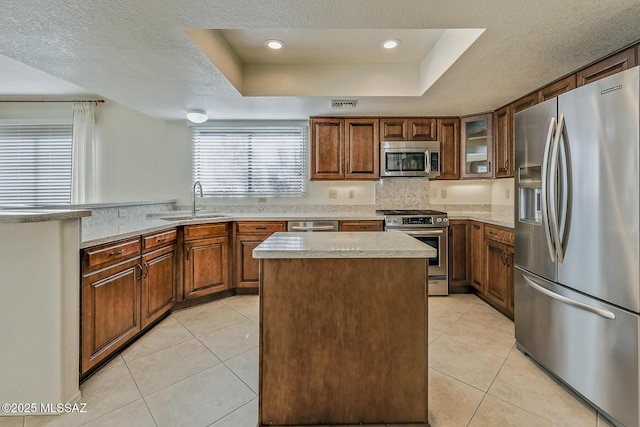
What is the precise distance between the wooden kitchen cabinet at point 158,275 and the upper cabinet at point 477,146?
3483 millimetres

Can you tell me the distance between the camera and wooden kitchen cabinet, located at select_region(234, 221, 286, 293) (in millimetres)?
3379

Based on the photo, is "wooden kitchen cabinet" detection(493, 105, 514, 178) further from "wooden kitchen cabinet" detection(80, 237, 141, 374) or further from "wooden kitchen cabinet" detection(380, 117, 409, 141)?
"wooden kitchen cabinet" detection(80, 237, 141, 374)

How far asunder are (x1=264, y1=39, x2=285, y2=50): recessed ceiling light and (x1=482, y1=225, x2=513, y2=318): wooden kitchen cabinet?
2667 millimetres

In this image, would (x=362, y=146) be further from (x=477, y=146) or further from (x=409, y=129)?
(x=477, y=146)

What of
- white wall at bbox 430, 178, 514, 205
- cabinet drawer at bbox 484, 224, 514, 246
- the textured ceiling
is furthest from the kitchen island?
white wall at bbox 430, 178, 514, 205

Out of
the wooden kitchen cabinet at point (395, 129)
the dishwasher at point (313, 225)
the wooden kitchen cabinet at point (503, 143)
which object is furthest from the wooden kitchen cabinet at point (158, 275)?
the wooden kitchen cabinet at point (503, 143)

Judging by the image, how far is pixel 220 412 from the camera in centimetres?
159

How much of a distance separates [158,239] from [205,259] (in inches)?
25.7

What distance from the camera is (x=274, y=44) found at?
8.20ft

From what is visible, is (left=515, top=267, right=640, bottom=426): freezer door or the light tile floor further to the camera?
the light tile floor

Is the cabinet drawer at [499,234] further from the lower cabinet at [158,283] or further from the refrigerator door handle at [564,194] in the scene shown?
the lower cabinet at [158,283]

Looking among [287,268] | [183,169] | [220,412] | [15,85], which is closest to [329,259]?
[287,268]

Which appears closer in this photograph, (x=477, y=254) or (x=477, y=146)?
(x=477, y=254)

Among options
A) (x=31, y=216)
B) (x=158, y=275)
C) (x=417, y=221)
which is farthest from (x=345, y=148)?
(x=31, y=216)
